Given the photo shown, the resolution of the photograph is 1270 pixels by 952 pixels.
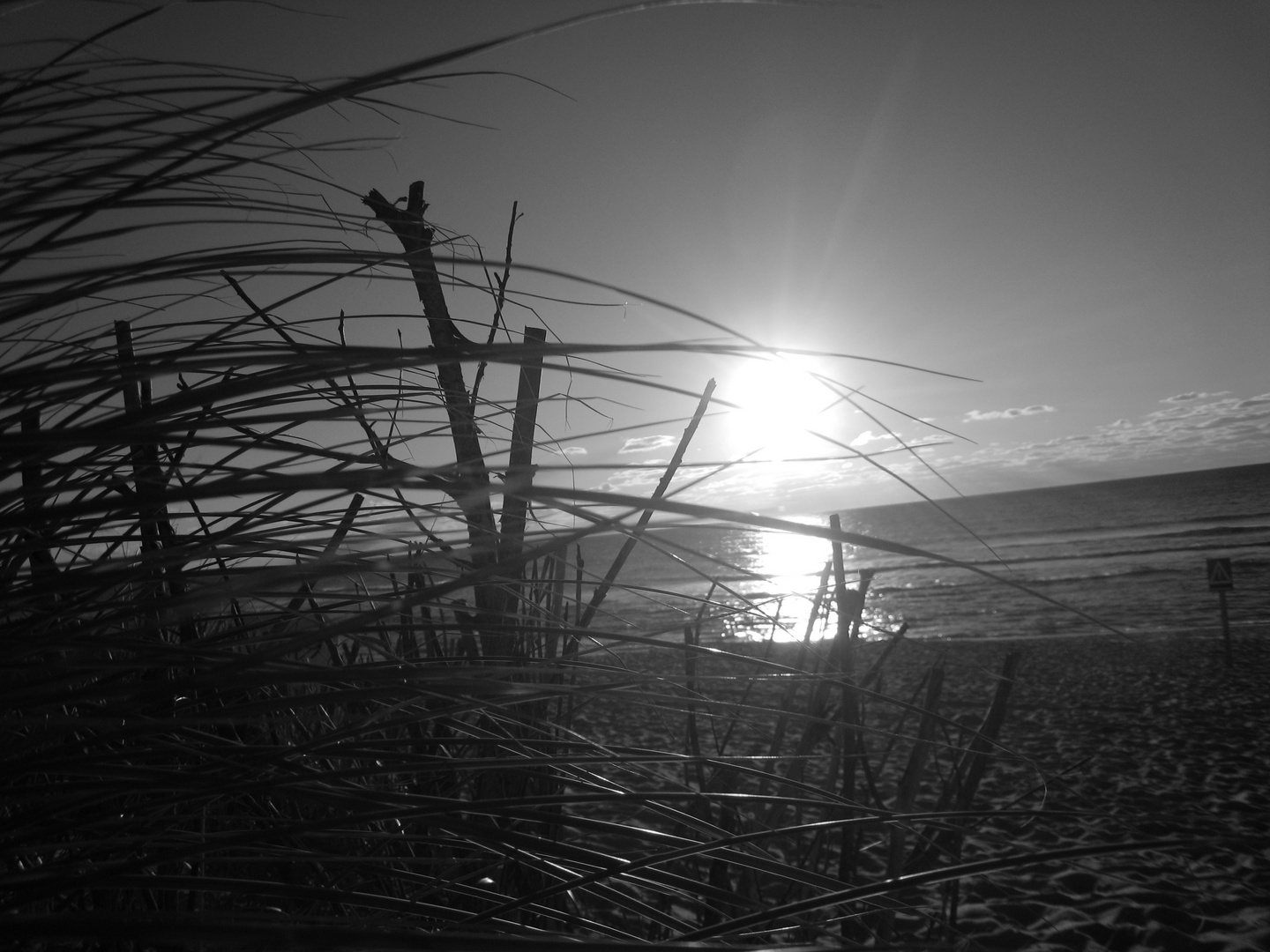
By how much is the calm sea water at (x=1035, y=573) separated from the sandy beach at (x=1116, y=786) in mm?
267

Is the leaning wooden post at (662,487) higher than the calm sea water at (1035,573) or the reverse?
higher

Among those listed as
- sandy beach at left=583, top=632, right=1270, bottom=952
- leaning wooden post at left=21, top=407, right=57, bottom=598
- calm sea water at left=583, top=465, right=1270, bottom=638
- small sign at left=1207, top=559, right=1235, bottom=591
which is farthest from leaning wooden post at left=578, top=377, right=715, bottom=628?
small sign at left=1207, top=559, right=1235, bottom=591

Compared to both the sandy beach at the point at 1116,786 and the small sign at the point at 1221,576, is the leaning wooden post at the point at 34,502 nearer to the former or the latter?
the sandy beach at the point at 1116,786

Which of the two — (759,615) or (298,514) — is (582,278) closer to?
(298,514)

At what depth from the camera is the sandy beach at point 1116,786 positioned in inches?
53.9

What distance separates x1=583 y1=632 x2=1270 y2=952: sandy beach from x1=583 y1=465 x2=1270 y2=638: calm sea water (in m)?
0.27

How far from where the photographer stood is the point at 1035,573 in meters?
26.4

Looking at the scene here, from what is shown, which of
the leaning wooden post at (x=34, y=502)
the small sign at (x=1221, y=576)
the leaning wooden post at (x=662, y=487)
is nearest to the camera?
the leaning wooden post at (x=34, y=502)

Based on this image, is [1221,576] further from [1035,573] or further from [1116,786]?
[1035,573]

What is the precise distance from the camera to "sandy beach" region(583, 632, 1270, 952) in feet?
4.49

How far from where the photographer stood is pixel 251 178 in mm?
896

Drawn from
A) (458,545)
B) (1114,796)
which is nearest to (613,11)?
Answer: (458,545)

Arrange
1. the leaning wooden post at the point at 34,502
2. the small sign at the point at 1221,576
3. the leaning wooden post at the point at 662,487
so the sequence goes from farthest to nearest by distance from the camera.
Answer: the small sign at the point at 1221,576 → the leaning wooden post at the point at 662,487 → the leaning wooden post at the point at 34,502

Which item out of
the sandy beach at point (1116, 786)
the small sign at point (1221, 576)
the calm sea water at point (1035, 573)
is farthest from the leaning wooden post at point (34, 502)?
the small sign at point (1221, 576)
